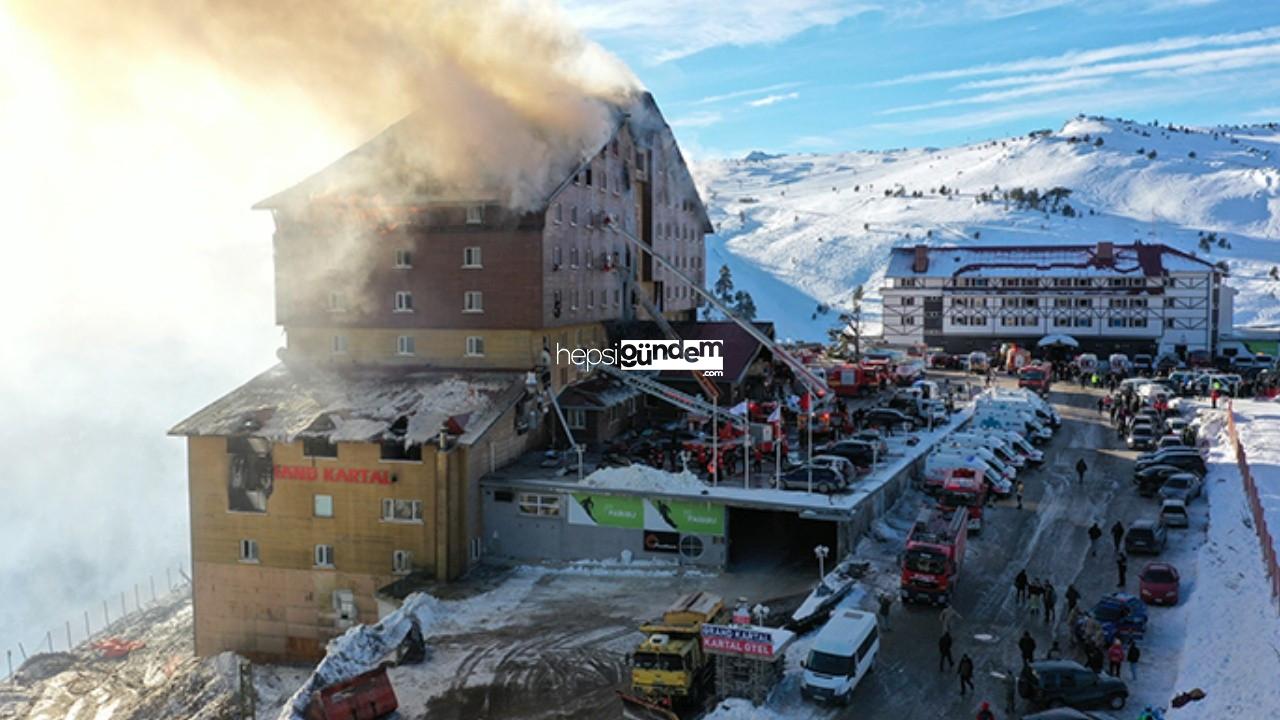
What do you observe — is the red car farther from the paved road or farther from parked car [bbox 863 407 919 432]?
Answer: parked car [bbox 863 407 919 432]

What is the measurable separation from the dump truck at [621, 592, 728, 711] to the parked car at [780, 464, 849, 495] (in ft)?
39.3

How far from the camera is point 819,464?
38844 mm

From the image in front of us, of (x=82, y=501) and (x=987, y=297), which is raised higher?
(x=987, y=297)

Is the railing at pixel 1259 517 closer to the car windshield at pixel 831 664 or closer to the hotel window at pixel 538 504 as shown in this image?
the car windshield at pixel 831 664

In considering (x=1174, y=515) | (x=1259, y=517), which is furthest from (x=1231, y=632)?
(x=1174, y=515)

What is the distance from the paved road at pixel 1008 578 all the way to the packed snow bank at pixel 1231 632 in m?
2.56

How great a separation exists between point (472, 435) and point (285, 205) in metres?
16.1

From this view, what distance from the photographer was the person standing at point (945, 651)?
26.5 m

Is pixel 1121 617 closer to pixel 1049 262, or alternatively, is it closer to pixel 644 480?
pixel 644 480

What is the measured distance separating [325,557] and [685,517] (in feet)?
45.1

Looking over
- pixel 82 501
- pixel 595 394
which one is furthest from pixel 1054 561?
pixel 82 501

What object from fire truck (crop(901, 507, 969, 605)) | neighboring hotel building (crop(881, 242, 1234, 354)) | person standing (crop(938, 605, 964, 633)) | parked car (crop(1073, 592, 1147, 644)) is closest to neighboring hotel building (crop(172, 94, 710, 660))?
fire truck (crop(901, 507, 969, 605))

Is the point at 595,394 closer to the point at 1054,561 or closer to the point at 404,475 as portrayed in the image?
the point at 404,475

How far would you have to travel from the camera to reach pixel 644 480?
38000mm
